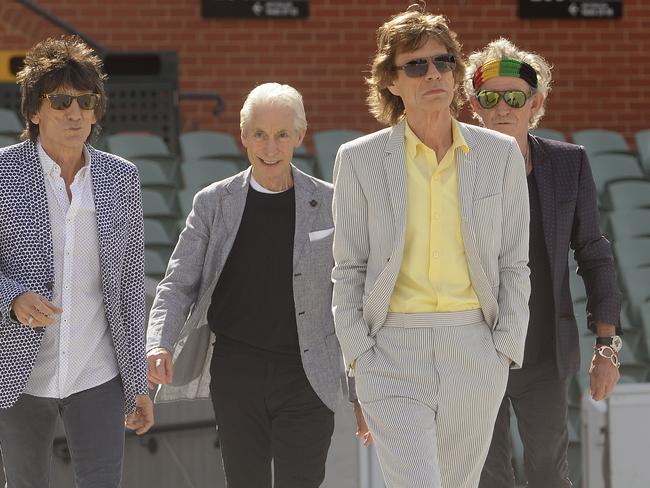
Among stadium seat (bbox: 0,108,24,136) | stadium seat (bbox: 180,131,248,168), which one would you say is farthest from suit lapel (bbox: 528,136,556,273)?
stadium seat (bbox: 0,108,24,136)

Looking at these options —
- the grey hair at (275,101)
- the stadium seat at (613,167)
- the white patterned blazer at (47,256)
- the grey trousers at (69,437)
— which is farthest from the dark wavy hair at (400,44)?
the stadium seat at (613,167)

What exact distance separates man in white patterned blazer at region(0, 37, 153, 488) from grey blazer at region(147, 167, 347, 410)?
33 centimetres

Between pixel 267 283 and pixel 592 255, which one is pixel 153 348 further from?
pixel 592 255

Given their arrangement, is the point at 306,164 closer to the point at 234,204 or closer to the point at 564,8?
the point at 564,8

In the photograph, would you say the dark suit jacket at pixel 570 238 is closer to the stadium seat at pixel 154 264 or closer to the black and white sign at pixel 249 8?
the stadium seat at pixel 154 264

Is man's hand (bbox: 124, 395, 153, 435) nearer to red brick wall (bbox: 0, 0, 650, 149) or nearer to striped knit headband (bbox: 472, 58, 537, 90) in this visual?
striped knit headband (bbox: 472, 58, 537, 90)

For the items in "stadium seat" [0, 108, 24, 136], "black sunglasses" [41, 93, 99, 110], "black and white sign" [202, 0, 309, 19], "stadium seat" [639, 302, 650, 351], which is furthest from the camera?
"black and white sign" [202, 0, 309, 19]

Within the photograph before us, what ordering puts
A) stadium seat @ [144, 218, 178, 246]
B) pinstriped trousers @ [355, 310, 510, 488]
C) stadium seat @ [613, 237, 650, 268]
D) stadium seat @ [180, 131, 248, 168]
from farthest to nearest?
stadium seat @ [180, 131, 248, 168] → stadium seat @ [613, 237, 650, 268] → stadium seat @ [144, 218, 178, 246] → pinstriped trousers @ [355, 310, 510, 488]

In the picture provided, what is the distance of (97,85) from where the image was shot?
13.3ft

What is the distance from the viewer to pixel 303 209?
4.39 metres

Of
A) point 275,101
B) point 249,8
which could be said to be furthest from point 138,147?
point 275,101

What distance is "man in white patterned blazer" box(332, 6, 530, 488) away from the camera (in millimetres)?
3699

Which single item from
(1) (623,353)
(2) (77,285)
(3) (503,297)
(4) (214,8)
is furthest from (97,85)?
(4) (214,8)

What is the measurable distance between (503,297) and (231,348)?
3.18 ft
